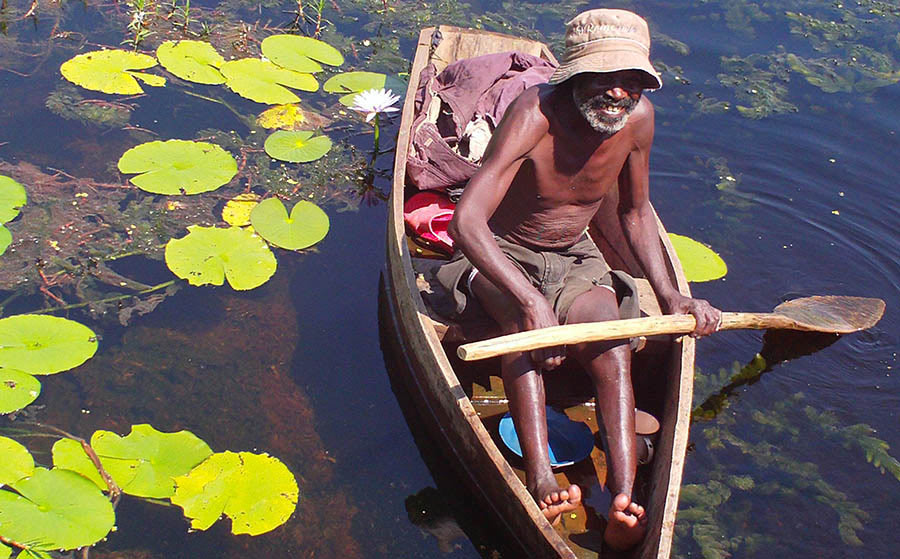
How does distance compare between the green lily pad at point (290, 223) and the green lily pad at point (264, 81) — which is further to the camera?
the green lily pad at point (264, 81)

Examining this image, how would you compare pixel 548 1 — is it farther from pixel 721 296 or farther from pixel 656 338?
pixel 656 338

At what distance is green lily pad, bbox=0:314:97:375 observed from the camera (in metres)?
4.00

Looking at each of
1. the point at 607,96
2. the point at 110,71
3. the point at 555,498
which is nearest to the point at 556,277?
the point at 607,96

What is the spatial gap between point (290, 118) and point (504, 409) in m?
2.98

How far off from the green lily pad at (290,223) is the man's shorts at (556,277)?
1.47 metres

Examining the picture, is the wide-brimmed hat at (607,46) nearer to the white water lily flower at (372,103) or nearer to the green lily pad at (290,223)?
the green lily pad at (290,223)

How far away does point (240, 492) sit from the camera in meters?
3.62

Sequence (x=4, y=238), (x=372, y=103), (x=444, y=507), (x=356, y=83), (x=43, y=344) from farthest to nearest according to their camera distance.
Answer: (x=356, y=83), (x=372, y=103), (x=4, y=238), (x=43, y=344), (x=444, y=507)

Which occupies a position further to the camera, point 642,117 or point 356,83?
point 356,83

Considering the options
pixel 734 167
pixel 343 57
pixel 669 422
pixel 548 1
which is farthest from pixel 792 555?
pixel 548 1

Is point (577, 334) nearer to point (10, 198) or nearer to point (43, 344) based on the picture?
point (43, 344)

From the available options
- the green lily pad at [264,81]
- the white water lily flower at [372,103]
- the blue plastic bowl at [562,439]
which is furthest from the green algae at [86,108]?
the blue plastic bowl at [562,439]

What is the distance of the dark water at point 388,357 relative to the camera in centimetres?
381

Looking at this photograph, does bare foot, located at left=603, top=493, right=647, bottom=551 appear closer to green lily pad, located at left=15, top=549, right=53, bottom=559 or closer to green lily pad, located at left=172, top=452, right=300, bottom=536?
green lily pad, located at left=172, top=452, right=300, bottom=536
